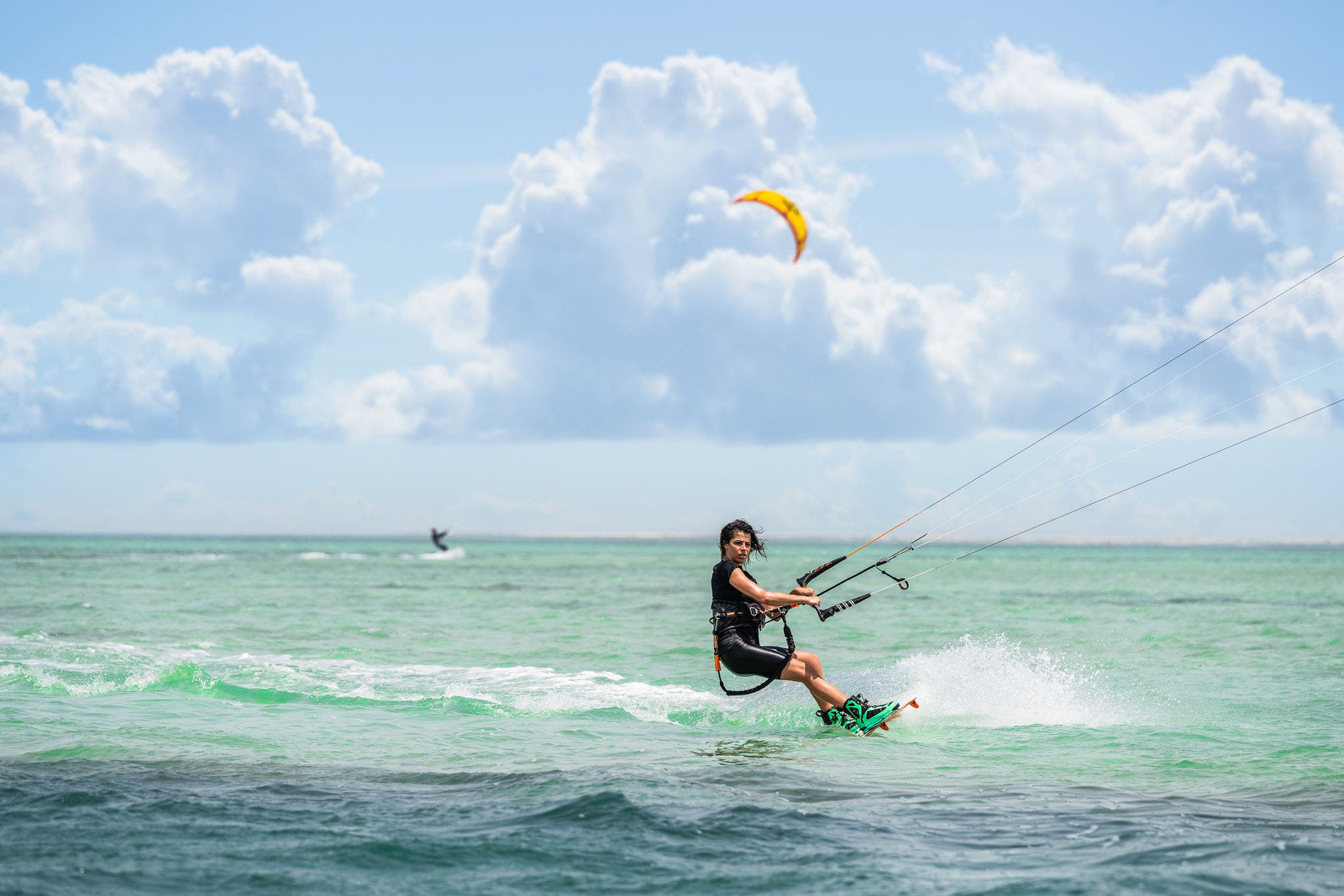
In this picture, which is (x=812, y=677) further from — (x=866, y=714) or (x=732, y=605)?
(x=732, y=605)

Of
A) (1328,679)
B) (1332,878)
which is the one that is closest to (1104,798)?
(1332,878)

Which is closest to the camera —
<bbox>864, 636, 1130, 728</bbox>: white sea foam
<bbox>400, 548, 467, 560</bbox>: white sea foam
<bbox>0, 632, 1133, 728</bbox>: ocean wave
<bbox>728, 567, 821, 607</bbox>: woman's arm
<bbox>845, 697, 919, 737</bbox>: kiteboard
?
<bbox>728, 567, 821, 607</bbox>: woman's arm

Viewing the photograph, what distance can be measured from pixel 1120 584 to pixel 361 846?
156 ft

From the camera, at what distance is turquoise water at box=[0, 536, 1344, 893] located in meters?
6.60

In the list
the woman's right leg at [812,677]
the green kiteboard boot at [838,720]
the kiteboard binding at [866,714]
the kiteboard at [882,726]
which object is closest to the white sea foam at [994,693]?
the kiteboard at [882,726]

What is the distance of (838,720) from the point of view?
443 inches

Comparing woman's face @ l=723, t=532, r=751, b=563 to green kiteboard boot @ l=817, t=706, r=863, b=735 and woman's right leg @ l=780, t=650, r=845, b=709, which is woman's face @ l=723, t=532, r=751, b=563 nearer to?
woman's right leg @ l=780, t=650, r=845, b=709

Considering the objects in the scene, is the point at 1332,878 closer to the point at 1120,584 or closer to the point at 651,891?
the point at 651,891

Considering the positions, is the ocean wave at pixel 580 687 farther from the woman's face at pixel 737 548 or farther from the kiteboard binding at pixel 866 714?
the woman's face at pixel 737 548

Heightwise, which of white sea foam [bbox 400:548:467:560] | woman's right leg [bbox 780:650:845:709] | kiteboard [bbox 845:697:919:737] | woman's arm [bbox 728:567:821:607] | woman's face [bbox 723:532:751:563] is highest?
woman's face [bbox 723:532:751:563]

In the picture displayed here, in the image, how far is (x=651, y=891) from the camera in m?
6.24

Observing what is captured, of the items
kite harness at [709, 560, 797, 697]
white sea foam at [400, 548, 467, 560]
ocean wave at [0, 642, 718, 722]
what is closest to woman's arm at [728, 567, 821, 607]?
kite harness at [709, 560, 797, 697]

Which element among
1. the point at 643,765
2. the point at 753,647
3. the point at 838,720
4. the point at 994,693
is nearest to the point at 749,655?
the point at 753,647

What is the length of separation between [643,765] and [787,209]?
12.7 metres
